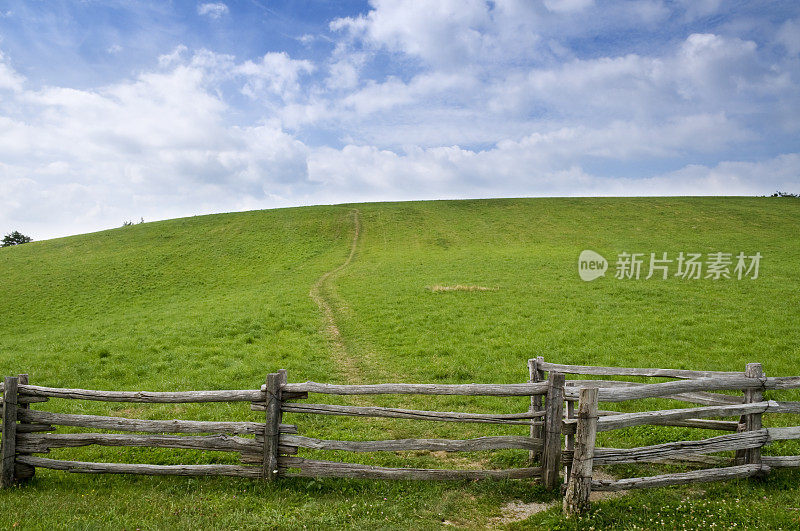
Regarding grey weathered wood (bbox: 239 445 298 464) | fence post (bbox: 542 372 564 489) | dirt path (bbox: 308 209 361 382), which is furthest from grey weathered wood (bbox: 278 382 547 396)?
dirt path (bbox: 308 209 361 382)

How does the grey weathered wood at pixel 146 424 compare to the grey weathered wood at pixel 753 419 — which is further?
the grey weathered wood at pixel 146 424

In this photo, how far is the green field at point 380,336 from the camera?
6742mm

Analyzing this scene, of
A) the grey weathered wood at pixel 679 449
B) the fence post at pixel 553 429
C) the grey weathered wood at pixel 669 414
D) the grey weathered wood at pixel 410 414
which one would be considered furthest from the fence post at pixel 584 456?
the grey weathered wood at pixel 410 414

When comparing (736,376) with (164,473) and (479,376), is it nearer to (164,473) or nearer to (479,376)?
(479,376)

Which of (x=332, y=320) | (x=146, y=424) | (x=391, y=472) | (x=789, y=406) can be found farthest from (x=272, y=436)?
(x=332, y=320)

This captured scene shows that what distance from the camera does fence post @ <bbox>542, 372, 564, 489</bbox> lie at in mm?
7219

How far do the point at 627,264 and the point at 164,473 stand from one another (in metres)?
34.1

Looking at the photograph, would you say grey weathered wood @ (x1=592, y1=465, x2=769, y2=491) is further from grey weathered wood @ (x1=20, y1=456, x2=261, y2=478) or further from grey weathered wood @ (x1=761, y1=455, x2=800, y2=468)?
grey weathered wood @ (x1=20, y1=456, x2=261, y2=478)

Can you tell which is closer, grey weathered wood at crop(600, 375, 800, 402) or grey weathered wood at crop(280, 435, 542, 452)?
grey weathered wood at crop(600, 375, 800, 402)

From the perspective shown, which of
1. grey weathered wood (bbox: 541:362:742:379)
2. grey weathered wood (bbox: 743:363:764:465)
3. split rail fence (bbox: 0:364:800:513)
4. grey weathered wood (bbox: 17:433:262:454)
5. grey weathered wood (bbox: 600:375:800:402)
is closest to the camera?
grey weathered wood (bbox: 600:375:800:402)

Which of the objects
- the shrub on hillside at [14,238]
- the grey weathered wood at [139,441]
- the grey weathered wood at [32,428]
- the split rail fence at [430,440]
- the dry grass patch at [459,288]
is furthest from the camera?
the shrub on hillside at [14,238]

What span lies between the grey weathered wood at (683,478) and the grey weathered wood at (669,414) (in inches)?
33.0

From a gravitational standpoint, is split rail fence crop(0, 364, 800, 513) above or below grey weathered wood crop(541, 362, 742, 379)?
below

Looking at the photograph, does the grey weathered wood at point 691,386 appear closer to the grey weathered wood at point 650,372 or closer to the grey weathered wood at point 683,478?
the grey weathered wood at point 650,372
